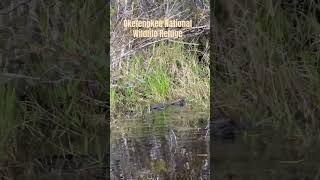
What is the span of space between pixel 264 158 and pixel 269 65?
0.81ft

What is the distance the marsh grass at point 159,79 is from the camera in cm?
183

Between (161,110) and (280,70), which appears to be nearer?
(161,110)

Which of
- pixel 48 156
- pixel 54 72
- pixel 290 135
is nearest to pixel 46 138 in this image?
pixel 48 156

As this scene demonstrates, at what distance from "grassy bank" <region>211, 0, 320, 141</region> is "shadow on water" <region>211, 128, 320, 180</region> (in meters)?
0.03

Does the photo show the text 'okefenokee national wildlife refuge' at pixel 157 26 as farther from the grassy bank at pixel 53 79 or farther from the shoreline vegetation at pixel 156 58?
the grassy bank at pixel 53 79

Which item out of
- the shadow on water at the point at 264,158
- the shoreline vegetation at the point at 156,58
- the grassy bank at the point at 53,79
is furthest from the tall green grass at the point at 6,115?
the shadow on water at the point at 264,158

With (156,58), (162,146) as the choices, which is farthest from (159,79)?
(162,146)

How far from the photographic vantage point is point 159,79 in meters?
1.83

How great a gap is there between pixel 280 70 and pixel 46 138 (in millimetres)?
627

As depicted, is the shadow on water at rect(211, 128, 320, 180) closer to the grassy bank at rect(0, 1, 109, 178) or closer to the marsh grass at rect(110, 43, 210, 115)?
the marsh grass at rect(110, 43, 210, 115)

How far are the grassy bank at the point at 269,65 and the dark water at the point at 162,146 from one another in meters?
0.14

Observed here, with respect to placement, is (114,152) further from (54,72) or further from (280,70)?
(280,70)

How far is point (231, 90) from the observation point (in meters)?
2.01

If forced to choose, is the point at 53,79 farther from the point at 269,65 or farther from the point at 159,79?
the point at 269,65
